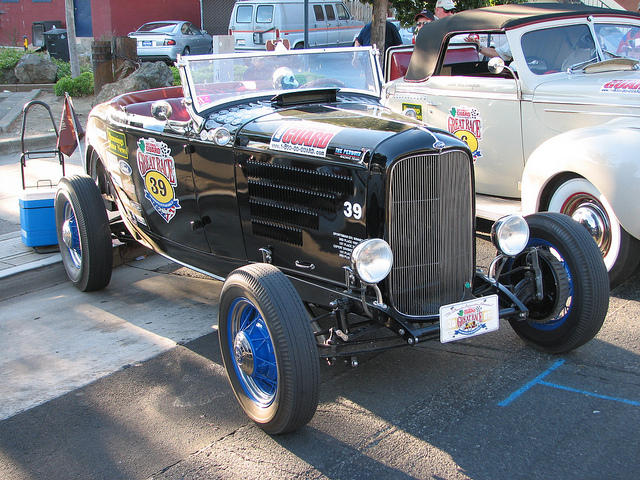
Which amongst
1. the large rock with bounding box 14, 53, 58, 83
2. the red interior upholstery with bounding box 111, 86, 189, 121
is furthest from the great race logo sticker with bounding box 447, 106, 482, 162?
the large rock with bounding box 14, 53, 58, 83

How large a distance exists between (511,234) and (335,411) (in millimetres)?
1394

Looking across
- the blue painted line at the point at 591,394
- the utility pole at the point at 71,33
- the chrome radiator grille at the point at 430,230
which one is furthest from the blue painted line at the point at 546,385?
the utility pole at the point at 71,33

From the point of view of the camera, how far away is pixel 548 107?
221 inches

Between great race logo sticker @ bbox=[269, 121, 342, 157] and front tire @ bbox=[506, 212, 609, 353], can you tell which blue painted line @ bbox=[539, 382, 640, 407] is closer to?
front tire @ bbox=[506, 212, 609, 353]

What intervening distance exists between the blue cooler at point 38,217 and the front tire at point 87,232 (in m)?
0.57

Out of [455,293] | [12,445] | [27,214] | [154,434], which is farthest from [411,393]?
[27,214]

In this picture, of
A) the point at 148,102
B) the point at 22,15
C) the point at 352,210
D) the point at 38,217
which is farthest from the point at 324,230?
the point at 22,15

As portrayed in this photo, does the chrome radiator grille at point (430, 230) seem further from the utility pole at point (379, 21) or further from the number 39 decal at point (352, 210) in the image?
the utility pole at point (379, 21)

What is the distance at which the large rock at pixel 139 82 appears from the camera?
11555 mm

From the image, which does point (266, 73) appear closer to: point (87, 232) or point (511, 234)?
point (87, 232)

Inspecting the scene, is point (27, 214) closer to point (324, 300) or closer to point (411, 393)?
point (324, 300)

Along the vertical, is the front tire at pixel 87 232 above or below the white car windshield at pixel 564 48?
below

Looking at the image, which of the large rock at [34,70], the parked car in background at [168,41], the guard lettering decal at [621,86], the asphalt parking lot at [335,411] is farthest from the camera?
the parked car in background at [168,41]

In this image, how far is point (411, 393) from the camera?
356cm
